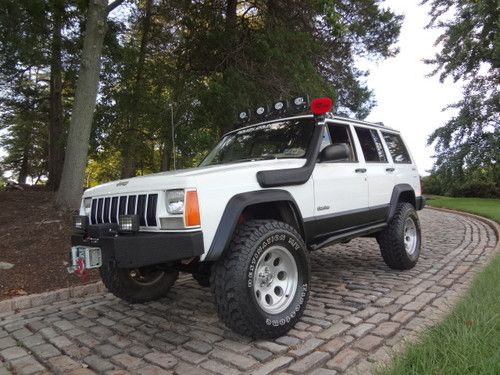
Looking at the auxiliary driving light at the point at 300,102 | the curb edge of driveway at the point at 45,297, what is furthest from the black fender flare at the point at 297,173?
the curb edge of driveway at the point at 45,297

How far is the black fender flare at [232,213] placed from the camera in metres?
3.22

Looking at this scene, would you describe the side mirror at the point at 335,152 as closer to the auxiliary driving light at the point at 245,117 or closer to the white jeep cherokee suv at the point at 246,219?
the white jeep cherokee suv at the point at 246,219

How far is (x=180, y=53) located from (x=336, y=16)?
13.5 ft

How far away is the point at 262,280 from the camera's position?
3.67 m

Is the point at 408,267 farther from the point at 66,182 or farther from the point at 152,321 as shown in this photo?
the point at 66,182

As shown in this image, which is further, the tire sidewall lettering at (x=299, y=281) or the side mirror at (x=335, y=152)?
the side mirror at (x=335, y=152)

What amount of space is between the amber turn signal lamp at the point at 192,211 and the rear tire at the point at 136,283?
1079mm

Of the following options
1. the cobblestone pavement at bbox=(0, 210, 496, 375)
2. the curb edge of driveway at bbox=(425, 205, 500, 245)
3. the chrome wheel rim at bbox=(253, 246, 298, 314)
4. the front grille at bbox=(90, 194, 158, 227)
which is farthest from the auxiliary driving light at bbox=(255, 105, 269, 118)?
the curb edge of driveway at bbox=(425, 205, 500, 245)

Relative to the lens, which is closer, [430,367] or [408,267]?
[430,367]

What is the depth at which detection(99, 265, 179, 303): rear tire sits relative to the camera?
171 inches

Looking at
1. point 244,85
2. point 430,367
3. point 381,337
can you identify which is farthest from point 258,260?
point 244,85

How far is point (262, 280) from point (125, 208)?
4.34 ft

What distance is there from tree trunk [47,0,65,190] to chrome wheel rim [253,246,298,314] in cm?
816

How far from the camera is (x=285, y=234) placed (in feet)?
12.0
